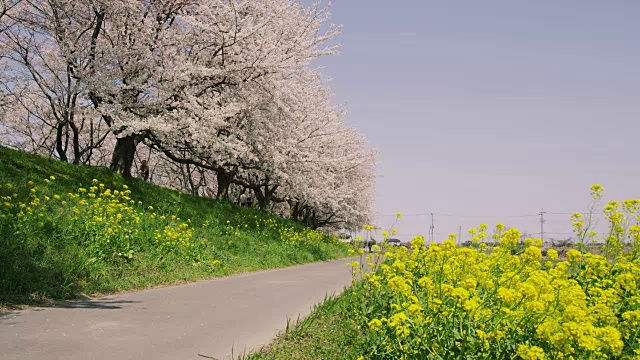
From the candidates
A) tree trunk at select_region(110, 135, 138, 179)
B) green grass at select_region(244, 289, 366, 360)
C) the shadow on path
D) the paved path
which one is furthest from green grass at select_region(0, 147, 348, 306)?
green grass at select_region(244, 289, 366, 360)

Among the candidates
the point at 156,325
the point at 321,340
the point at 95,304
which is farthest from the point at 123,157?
the point at 321,340

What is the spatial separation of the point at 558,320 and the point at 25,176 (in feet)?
40.9

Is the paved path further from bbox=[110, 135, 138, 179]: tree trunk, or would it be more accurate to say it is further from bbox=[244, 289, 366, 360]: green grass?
bbox=[110, 135, 138, 179]: tree trunk

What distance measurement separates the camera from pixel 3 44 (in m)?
20.0

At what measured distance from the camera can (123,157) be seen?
17109mm

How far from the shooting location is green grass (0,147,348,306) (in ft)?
25.6

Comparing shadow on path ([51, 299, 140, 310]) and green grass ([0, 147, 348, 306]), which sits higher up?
green grass ([0, 147, 348, 306])

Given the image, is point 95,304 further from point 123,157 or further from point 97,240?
point 123,157

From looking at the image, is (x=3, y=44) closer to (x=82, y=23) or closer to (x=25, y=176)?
(x=82, y=23)

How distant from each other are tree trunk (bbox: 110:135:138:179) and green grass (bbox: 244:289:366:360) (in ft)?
39.1

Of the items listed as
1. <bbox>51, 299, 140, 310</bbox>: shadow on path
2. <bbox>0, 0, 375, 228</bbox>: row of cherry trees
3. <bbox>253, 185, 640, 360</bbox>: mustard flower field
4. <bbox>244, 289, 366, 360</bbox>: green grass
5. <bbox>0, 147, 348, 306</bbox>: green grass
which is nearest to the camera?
<bbox>253, 185, 640, 360</bbox>: mustard flower field

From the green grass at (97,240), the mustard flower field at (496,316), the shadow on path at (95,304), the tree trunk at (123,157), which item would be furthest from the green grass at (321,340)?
the tree trunk at (123,157)

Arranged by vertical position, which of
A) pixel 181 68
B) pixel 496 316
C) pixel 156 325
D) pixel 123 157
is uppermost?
pixel 181 68

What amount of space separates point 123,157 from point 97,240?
8250 millimetres
